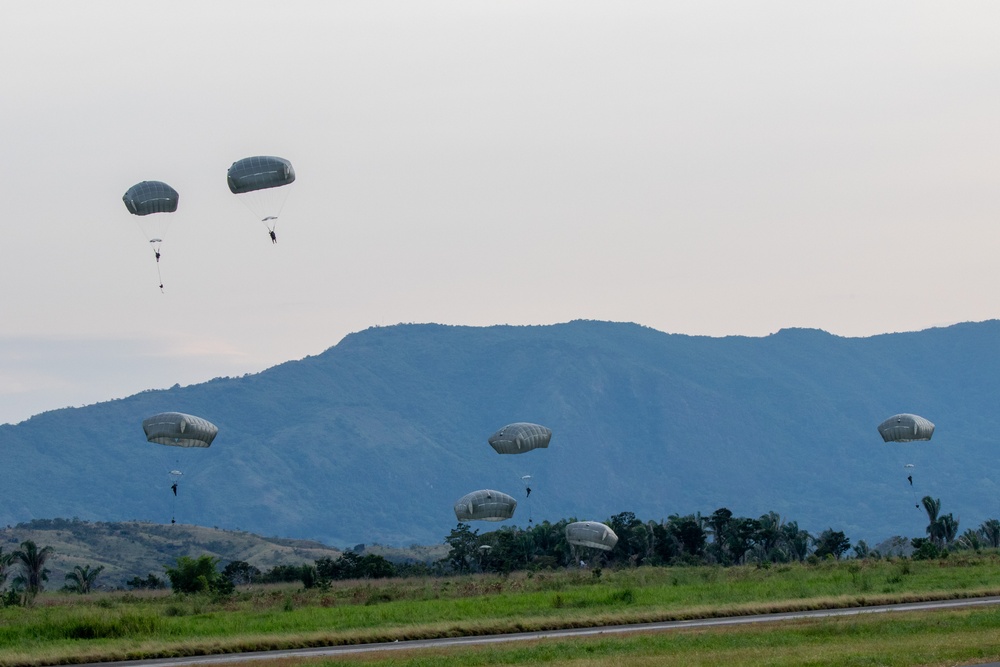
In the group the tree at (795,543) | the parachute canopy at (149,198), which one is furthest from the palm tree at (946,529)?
the parachute canopy at (149,198)

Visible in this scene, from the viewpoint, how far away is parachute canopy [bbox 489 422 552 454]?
81562mm

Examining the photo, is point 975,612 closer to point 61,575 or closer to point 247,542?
point 61,575

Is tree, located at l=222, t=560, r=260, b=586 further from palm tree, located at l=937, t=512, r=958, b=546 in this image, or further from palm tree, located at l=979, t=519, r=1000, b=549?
palm tree, located at l=979, t=519, r=1000, b=549

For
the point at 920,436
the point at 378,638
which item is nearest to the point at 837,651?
the point at 378,638

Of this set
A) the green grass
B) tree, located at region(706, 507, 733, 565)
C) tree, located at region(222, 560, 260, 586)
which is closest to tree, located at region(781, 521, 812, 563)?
tree, located at region(706, 507, 733, 565)

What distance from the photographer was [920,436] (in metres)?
84.6

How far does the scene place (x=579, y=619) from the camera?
5100 cm

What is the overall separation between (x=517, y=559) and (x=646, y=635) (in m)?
70.4

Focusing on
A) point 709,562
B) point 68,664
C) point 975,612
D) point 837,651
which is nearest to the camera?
point 837,651

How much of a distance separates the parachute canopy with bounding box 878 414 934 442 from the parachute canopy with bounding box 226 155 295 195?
40290 mm

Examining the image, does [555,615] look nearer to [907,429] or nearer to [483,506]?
[483,506]

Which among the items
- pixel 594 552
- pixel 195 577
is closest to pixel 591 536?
pixel 195 577

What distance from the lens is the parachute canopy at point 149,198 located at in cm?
6906

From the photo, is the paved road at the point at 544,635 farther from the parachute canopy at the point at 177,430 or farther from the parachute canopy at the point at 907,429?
the parachute canopy at the point at 907,429
